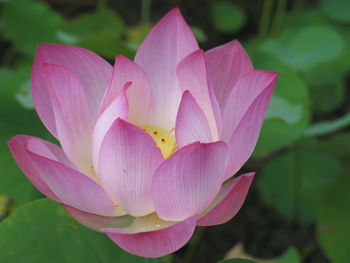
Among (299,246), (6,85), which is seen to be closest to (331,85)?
(299,246)

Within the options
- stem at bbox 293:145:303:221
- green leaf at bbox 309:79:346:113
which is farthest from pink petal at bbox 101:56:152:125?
green leaf at bbox 309:79:346:113

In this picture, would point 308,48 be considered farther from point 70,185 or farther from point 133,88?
point 70,185

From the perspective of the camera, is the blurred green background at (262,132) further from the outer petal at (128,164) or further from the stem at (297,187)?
the outer petal at (128,164)

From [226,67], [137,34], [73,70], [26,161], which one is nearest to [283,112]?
[226,67]

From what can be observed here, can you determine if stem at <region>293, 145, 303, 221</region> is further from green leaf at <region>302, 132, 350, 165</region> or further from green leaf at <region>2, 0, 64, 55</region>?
green leaf at <region>2, 0, 64, 55</region>

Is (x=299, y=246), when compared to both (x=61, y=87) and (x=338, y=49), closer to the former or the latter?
(x=338, y=49)

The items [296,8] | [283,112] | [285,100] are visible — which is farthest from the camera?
[296,8]

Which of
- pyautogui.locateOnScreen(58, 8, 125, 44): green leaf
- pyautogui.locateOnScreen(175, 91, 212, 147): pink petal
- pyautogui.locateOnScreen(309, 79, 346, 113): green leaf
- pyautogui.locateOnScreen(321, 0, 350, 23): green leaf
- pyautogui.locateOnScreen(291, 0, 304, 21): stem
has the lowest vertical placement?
pyautogui.locateOnScreen(309, 79, 346, 113): green leaf
